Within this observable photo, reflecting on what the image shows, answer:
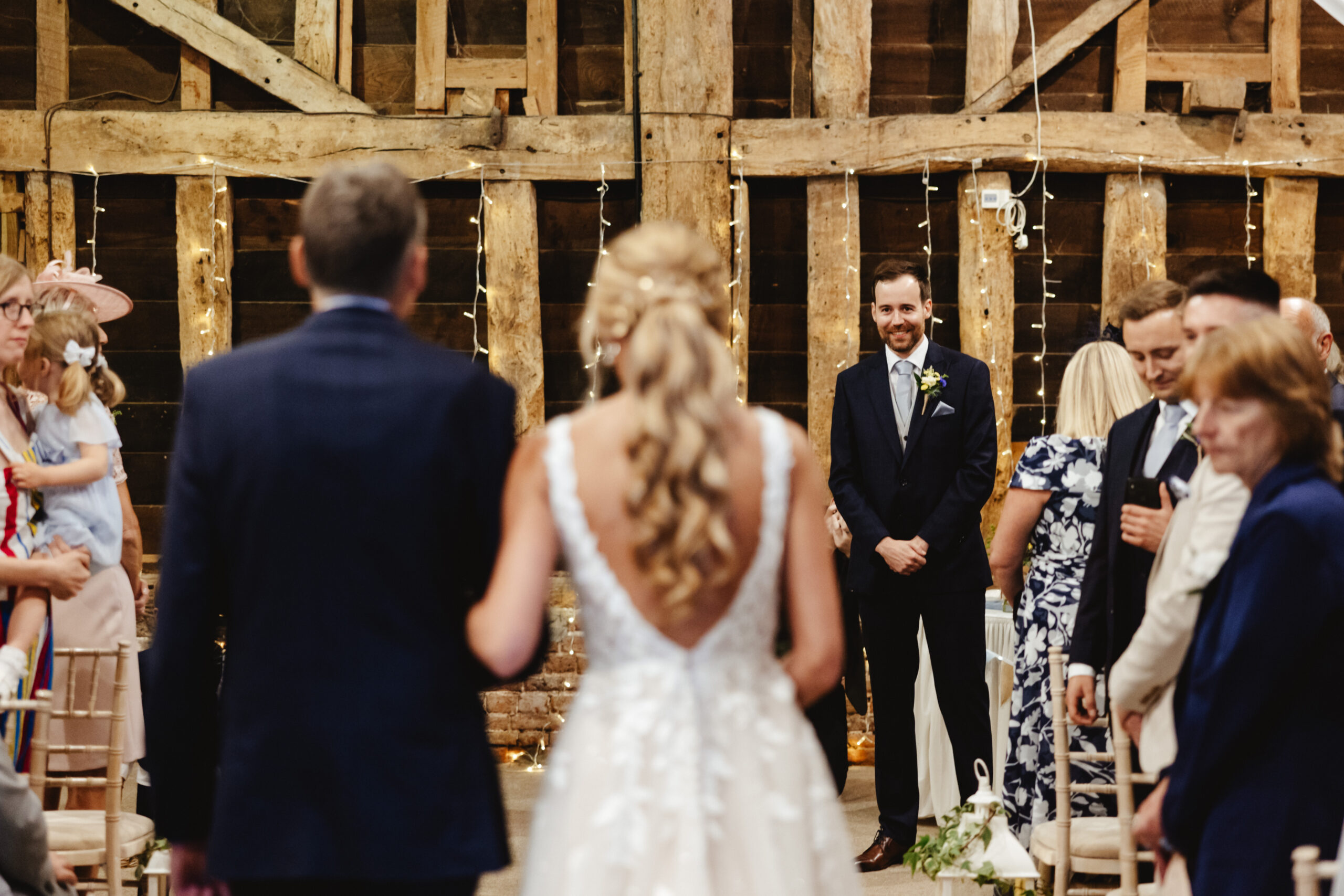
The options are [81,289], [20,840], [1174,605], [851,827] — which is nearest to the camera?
[1174,605]

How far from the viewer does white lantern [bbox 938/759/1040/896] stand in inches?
127

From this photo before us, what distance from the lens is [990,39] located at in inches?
233

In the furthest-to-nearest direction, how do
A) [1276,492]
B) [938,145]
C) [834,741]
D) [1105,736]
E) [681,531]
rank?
[938,145] → [834,741] → [1105,736] → [1276,492] → [681,531]

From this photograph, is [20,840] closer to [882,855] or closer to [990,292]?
[882,855]

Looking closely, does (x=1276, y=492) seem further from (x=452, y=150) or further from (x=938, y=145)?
(x=452, y=150)

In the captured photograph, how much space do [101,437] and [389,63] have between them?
9.70ft

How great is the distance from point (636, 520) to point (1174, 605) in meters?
1.01

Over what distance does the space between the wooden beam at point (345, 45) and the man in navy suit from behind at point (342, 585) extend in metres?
4.72

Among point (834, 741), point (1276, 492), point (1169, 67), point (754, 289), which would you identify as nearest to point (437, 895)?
point (1276, 492)

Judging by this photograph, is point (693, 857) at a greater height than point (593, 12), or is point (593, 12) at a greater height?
point (593, 12)

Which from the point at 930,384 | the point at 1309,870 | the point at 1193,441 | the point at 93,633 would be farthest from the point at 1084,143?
the point at 1309,870

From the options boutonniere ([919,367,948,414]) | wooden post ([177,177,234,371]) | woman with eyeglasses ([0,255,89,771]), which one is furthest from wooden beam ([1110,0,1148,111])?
woman with eyeglasses ([0,255,89,771])

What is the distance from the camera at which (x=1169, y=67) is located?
5902 millimetres

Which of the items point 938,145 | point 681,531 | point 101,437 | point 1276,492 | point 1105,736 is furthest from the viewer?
point 938,145
